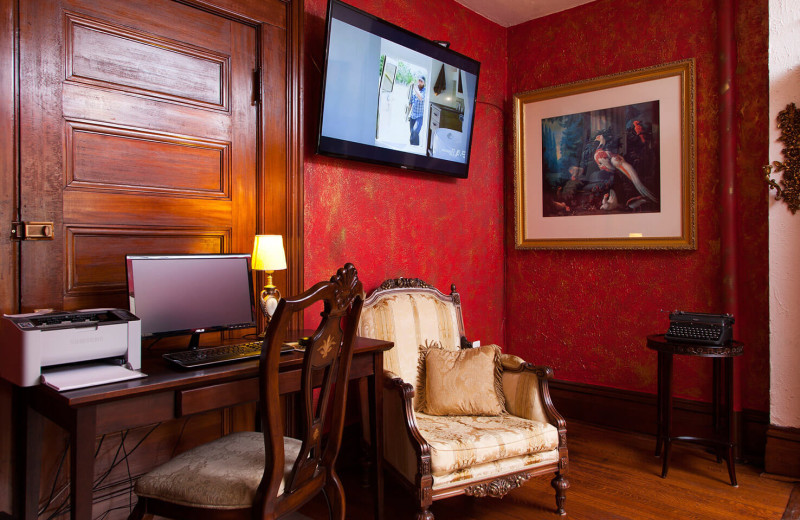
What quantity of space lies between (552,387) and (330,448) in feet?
8.53

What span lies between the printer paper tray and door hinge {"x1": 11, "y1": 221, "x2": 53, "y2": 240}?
53 centimetres

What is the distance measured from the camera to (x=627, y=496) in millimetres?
2732

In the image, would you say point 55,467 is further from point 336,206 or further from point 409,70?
point 409,70

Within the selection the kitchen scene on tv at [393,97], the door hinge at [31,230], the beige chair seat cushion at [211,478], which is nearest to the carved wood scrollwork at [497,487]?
the beige chair seat cushion at [211,478]

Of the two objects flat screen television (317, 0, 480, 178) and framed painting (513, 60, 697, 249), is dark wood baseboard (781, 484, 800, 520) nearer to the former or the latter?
framed painting (513, 60, 697, 249)

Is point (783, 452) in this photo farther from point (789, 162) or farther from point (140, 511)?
point (140, 511)

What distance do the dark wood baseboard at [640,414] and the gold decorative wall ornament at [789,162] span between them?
128 cm

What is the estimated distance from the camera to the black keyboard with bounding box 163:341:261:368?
71.7 inches

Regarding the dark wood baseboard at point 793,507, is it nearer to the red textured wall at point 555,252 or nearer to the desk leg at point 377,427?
the red textured wall at point 555,252

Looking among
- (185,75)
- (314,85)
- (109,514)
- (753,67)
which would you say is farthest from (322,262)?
(753,67)

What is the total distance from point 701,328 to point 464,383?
1365 millimetres

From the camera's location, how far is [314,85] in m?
2.89

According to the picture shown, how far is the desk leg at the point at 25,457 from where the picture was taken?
6.01 feet

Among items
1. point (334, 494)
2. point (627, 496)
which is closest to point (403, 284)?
Answer: point (334, 494)
